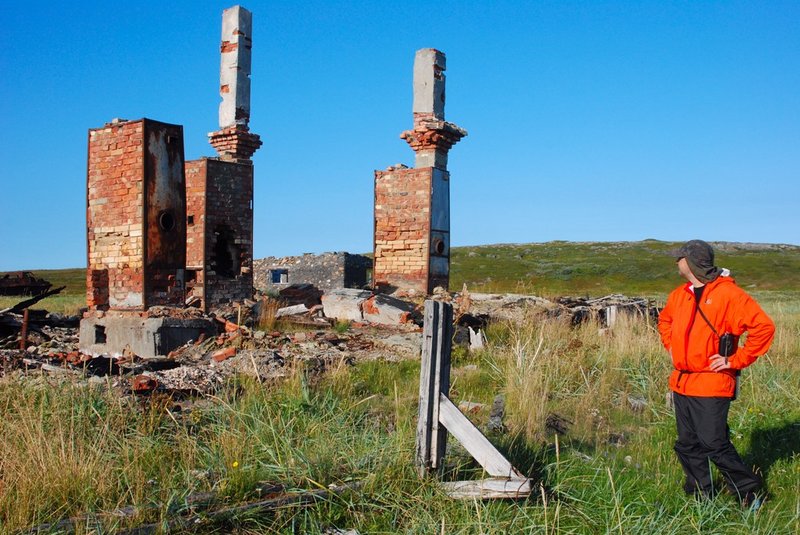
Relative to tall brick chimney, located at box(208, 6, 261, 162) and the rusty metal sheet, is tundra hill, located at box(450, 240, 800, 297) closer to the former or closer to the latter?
tall brick chimney, located at box(208, 6, 261, 162)

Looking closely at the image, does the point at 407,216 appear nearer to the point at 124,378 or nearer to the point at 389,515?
the point at 124,378

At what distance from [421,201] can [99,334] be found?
7.22 metres

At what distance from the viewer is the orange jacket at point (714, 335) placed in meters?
4.83

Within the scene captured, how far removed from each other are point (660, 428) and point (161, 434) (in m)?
4.31

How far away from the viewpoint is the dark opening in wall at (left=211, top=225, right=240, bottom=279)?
1678 centimetres

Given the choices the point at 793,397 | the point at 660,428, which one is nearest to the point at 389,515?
the point at 660,428

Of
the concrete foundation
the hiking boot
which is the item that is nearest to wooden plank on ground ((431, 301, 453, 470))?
the hiking boot

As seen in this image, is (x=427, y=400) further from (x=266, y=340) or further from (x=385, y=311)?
(x=385, y=311)

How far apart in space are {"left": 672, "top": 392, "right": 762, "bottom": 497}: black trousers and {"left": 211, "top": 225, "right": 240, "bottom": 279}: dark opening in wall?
42.4ft

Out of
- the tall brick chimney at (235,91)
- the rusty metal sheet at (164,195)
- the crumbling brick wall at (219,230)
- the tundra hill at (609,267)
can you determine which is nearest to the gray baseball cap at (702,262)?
the rusty metal sheet at (164,195)

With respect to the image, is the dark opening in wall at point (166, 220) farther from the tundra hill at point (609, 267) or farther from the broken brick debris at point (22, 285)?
the tundra hill at point (609, 267)

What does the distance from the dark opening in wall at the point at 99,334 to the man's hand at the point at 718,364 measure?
910 centimetres

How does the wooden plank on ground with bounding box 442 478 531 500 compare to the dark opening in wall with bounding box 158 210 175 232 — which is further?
the dark opening in wall with bounding box 158 210 175 232

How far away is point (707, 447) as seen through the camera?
497 centimetres
